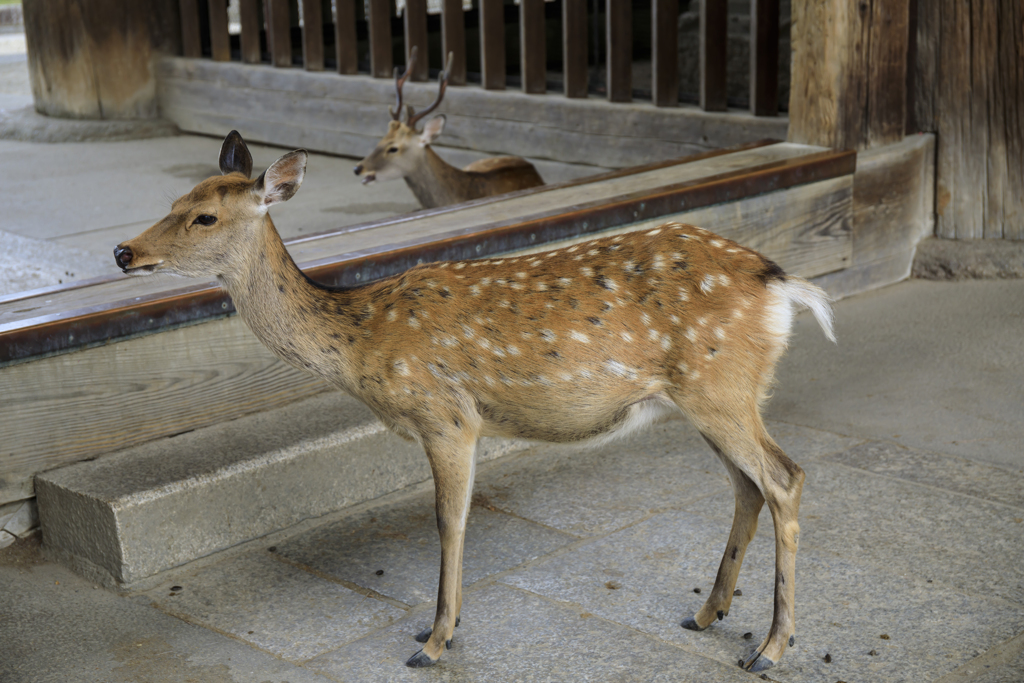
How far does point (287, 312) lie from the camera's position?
309cm

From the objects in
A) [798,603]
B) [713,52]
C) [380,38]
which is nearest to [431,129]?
[713,52]

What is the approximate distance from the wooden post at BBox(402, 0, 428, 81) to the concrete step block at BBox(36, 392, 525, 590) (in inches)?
189

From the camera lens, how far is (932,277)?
6359mm

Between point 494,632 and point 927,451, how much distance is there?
1946mm

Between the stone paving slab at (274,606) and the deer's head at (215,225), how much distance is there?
40.9 inches

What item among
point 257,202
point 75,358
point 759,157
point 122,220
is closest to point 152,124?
point 122,220

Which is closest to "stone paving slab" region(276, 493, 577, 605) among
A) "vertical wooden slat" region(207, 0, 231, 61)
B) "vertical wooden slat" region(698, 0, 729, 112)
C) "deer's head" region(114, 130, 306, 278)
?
"deer's head" region(114, 130, 306, 278)

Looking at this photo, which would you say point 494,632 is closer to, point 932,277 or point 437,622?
point 437,622

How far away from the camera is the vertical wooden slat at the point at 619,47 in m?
7.33

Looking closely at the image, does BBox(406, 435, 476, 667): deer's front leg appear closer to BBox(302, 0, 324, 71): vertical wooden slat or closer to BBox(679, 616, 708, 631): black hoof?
BBox(679, 616, 708, 631): black hoof

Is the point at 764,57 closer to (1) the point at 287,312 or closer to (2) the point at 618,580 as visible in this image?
(2) the point at 618,580

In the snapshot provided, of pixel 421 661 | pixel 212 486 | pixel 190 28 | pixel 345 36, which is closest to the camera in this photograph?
pixel 421 661

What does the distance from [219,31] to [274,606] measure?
7.24 meters

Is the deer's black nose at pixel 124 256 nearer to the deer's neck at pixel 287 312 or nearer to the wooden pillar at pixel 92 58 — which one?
the deer's neck at pixel 287 312
